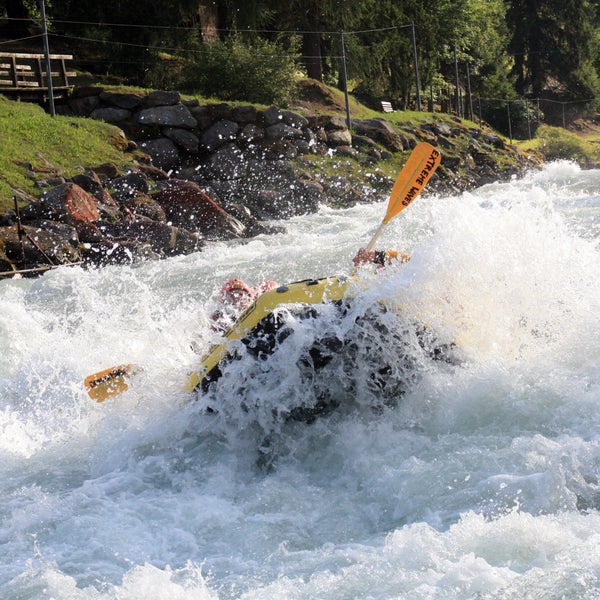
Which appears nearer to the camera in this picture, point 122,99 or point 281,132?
point 122,99

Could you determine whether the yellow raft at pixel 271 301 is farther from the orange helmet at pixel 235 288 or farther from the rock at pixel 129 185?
the rock at pixel 129 185

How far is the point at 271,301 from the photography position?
20.5ft

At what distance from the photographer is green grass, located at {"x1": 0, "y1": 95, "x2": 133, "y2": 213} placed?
15977 mm

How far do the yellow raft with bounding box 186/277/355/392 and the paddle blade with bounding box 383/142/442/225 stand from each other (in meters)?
1.37

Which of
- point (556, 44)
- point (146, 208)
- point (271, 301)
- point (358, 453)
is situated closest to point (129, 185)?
point (146, 208)

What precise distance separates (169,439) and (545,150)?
103 feet

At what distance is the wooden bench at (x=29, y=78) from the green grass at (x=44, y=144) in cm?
55

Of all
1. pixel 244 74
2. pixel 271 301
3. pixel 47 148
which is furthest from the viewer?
pixel 244 74

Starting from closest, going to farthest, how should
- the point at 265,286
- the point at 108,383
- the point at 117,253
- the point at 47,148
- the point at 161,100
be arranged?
the point at 108,383
the point at 265,286
the point at 117,253
the point at 47,148
the point at 161,100

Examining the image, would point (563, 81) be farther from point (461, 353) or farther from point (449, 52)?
point (461, 353)

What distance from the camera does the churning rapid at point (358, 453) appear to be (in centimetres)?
471

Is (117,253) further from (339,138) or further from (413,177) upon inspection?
(339,138)

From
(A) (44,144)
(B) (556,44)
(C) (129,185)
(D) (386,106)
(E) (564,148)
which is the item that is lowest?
(E) (564,148)

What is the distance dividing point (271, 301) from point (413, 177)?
2034 mm
